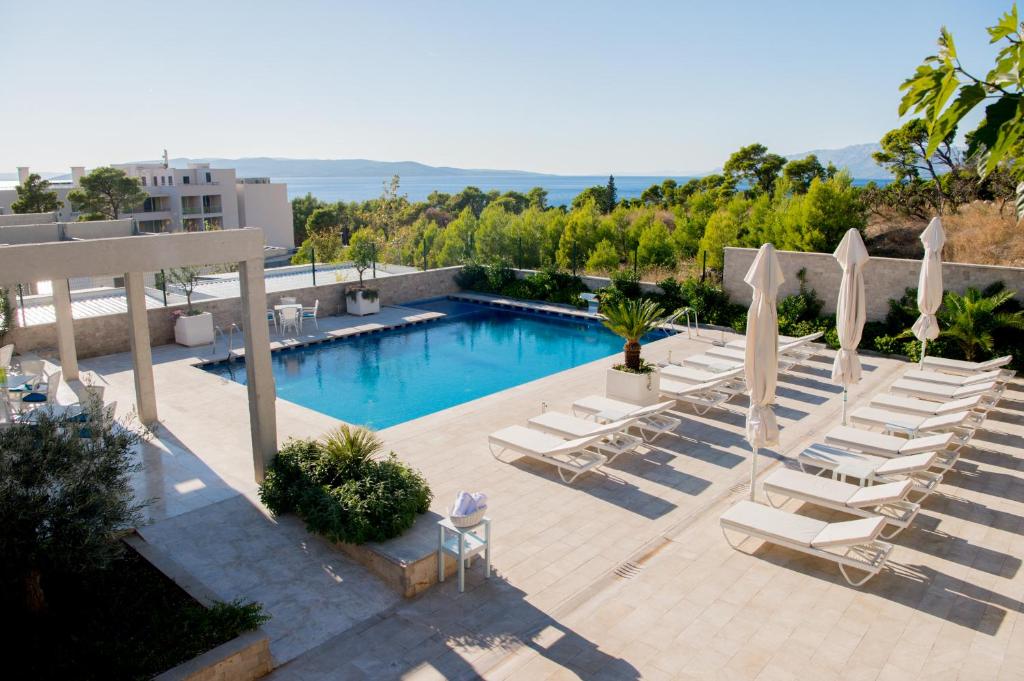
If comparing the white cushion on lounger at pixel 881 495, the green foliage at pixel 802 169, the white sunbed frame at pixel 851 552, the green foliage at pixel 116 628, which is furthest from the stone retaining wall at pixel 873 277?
the green foliage at pixel 802 169

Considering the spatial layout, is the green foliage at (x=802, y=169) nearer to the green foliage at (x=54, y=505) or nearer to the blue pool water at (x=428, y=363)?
the blue pool water at (x=428, y=363)

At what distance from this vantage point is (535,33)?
2625cm

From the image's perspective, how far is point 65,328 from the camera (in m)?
11.7

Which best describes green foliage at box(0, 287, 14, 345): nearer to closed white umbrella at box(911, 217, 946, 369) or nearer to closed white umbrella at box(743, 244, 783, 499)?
closed white umbrella at box(743, 244, 783, 499)

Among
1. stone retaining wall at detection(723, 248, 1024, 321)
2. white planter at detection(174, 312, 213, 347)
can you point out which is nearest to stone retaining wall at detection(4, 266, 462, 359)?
white planter at detection(174, 312, 213, 347)

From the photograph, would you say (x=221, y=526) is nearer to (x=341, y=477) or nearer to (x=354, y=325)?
(x=341, y=477)

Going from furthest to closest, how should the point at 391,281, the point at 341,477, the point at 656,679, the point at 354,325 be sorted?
the point at 391,281 < the point at 354,325 < the point at 341,477 < the point at 656,679

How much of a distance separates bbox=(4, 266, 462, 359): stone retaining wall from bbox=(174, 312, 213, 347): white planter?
49 cm

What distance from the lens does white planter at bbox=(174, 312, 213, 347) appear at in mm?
15273

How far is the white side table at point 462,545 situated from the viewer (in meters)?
6.25

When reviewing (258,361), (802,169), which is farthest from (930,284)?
(802,169)

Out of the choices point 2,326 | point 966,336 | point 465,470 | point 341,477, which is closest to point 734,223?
point 966,336

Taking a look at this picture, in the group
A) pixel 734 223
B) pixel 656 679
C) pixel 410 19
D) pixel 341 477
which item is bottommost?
pixel 656 679

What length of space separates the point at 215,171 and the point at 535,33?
45.2m
